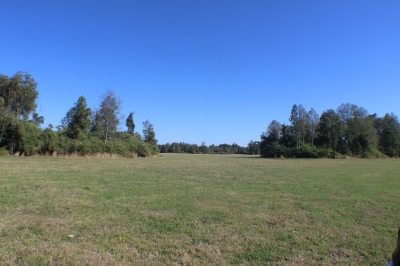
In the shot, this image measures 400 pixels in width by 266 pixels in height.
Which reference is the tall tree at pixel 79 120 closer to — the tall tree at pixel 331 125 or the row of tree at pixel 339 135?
the row of tree at pixel 339 135

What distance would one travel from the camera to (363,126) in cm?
5881

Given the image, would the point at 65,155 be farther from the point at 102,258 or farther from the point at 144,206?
the point at 102,258

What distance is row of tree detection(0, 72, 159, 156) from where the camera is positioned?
29.3m

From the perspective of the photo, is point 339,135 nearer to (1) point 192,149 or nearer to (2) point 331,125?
(2) point 331,125

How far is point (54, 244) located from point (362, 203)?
9.03m

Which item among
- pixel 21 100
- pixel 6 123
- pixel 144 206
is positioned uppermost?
pixel 21 100

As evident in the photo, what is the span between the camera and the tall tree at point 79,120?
127ft

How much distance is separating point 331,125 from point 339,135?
330 cm

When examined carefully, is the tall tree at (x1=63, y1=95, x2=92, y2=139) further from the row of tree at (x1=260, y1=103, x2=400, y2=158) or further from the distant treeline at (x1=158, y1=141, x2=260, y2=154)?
the distant treeline at (x1=158, y1=141, x2=260, y2=154)

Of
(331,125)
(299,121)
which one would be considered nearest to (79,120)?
(299,121)

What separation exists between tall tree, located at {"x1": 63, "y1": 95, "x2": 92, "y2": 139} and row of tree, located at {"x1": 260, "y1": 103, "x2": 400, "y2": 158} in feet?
160

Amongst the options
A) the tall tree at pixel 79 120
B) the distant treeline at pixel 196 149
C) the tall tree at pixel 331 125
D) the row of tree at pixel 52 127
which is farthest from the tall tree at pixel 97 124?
the distant treeline at pixel 196 149

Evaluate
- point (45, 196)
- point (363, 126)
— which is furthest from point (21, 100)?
point (363, 126)

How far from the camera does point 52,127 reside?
35.4 metres
